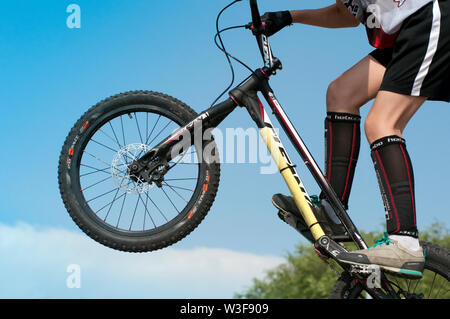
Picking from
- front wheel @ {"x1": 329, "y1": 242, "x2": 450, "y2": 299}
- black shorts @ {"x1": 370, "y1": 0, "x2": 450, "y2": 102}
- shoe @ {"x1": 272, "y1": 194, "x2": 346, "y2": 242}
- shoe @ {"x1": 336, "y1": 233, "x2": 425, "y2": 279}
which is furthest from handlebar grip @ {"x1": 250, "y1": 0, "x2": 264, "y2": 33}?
front wheel @ {"x1": 329, "y1": 242, "x2": 450, "y2": 299}

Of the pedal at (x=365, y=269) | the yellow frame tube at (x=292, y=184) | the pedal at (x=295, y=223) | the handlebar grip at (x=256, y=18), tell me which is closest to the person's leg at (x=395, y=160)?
the pedal at (x=365, y=269)

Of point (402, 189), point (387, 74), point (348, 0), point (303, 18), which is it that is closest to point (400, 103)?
point (387, 74)

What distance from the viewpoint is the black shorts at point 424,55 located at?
317 centimetres

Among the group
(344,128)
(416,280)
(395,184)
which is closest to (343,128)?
(344,128)

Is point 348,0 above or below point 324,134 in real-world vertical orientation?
above

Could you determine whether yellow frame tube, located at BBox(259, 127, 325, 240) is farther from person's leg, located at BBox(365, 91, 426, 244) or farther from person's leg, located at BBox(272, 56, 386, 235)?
person's leg, located at BBox(365, 91, 426, 244)

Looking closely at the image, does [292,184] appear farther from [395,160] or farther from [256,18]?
[256,18]

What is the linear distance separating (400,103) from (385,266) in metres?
1.04

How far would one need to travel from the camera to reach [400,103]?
325 cm

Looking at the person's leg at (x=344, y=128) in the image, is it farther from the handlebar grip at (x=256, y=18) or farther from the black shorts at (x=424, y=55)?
the handlebar grip at (x=256, y=18)

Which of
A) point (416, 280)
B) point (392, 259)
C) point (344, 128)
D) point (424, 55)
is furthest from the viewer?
point (344, 128)

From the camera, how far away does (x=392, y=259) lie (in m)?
3.29

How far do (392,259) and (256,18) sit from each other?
186 cm
